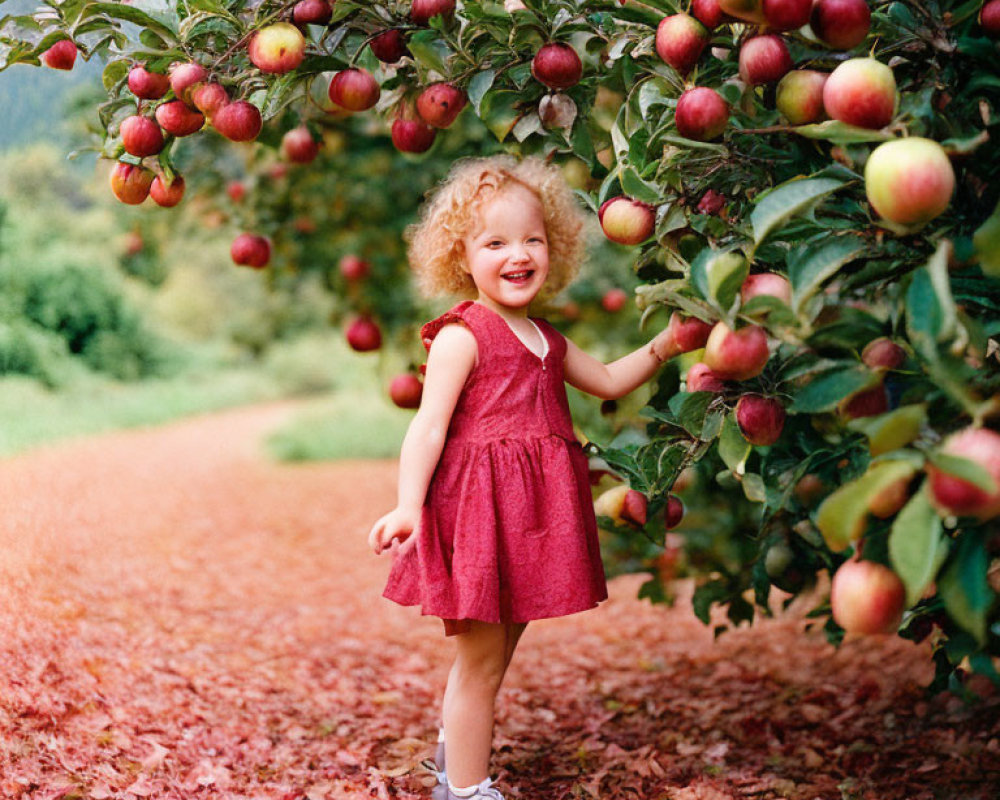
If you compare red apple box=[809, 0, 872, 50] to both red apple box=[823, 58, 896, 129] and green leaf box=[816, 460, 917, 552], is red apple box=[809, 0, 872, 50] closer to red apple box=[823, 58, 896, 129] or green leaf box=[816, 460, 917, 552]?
red apple box=[823, 58, 896, 129]

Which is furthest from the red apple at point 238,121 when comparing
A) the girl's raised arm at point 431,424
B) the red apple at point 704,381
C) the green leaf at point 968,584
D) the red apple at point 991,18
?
the green leaf at point 968,584

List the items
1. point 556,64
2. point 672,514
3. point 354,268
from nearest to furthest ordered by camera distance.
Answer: point 556,64, point 672,514, point 354,268

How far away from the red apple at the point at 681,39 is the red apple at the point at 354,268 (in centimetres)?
246

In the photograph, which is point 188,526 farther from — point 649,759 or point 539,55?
point 539,55

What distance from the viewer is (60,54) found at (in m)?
1.67

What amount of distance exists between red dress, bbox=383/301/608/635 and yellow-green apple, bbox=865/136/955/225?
77 cm

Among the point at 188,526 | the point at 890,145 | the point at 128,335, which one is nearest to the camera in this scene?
the point at 890,145

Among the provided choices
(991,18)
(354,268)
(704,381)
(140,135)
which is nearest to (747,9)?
(991,18)

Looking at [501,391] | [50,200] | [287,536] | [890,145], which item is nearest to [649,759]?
[501,391]

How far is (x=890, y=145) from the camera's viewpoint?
3.50ft

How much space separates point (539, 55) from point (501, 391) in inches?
22.2

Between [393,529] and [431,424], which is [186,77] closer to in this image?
[431,424]

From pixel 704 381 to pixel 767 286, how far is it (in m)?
0.25

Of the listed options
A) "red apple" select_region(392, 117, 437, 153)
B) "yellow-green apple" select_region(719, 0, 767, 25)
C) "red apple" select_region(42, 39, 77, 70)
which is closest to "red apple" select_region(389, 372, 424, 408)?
"red apple" select_region(392, 117, 437, 153)
